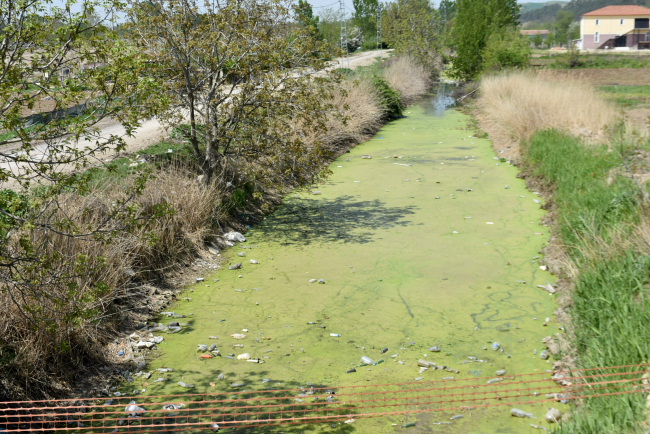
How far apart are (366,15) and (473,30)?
3687cm

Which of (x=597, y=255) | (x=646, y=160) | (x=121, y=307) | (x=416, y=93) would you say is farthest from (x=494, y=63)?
(x=121, y=307)

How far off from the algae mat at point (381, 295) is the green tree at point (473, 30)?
64.6ft

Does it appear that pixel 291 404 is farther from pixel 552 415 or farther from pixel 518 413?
pixel 552 415

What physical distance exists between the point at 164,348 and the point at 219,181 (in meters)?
4.14

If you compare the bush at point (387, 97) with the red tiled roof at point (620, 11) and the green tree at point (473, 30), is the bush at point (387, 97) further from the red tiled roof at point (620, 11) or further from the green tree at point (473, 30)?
the red tiled roof at point (620, 11)

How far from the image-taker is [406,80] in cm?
2748

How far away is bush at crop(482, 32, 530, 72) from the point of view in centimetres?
2538

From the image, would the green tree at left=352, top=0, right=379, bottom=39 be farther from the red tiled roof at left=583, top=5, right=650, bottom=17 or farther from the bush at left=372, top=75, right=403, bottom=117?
the red tiled roof at left=583, top=5, right=650, bottom=17

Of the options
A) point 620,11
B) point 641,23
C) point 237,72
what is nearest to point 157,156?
point 237,72

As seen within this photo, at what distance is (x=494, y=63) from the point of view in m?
25.7

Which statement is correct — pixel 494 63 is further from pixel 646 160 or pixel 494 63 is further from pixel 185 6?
pixel 185 6

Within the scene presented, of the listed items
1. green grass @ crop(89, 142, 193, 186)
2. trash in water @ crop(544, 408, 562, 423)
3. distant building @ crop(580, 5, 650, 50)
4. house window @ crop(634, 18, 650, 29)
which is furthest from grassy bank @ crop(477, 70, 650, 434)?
house window @ crop(634, 18, 650, 29)

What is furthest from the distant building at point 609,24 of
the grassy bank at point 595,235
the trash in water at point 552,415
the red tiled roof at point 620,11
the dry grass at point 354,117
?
the trash in water at point 552,415

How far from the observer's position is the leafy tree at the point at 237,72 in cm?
858
